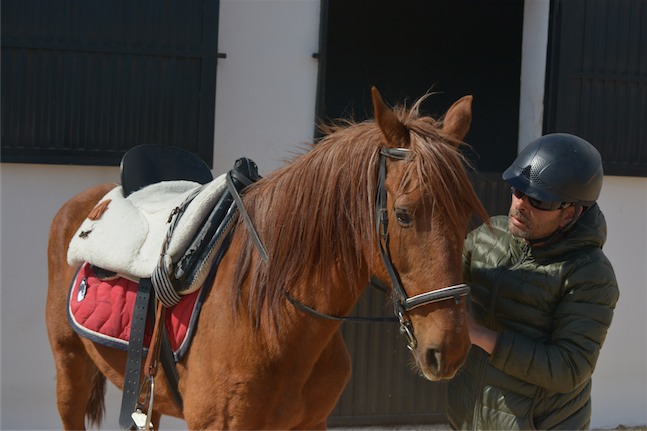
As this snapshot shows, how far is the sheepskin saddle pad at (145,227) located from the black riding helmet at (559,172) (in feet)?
3.14

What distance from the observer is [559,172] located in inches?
88.0

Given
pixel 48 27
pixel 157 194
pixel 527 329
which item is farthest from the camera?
pixel 48 27

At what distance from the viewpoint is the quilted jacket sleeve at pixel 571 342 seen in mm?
2230

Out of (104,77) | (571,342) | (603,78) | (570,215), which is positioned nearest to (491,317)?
(571,342)

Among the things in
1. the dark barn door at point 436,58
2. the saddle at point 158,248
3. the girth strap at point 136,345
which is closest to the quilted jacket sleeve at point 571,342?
the saddle at point 158,248

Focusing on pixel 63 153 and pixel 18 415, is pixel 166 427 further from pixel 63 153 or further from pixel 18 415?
pixel 63 153

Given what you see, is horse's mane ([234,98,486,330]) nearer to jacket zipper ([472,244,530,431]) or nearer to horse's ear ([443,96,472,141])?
horse's ear ([443,96,472,141])

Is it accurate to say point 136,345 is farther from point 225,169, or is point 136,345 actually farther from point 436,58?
point 436,58

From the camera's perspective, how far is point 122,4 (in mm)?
4043

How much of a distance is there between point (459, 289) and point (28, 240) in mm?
2826

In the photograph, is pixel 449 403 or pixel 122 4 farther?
pixel 122 4

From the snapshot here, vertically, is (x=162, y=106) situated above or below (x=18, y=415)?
above

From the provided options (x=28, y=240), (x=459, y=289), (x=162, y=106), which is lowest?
(x=28, y=240)

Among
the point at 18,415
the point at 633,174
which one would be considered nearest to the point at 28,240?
the point at 18,415
